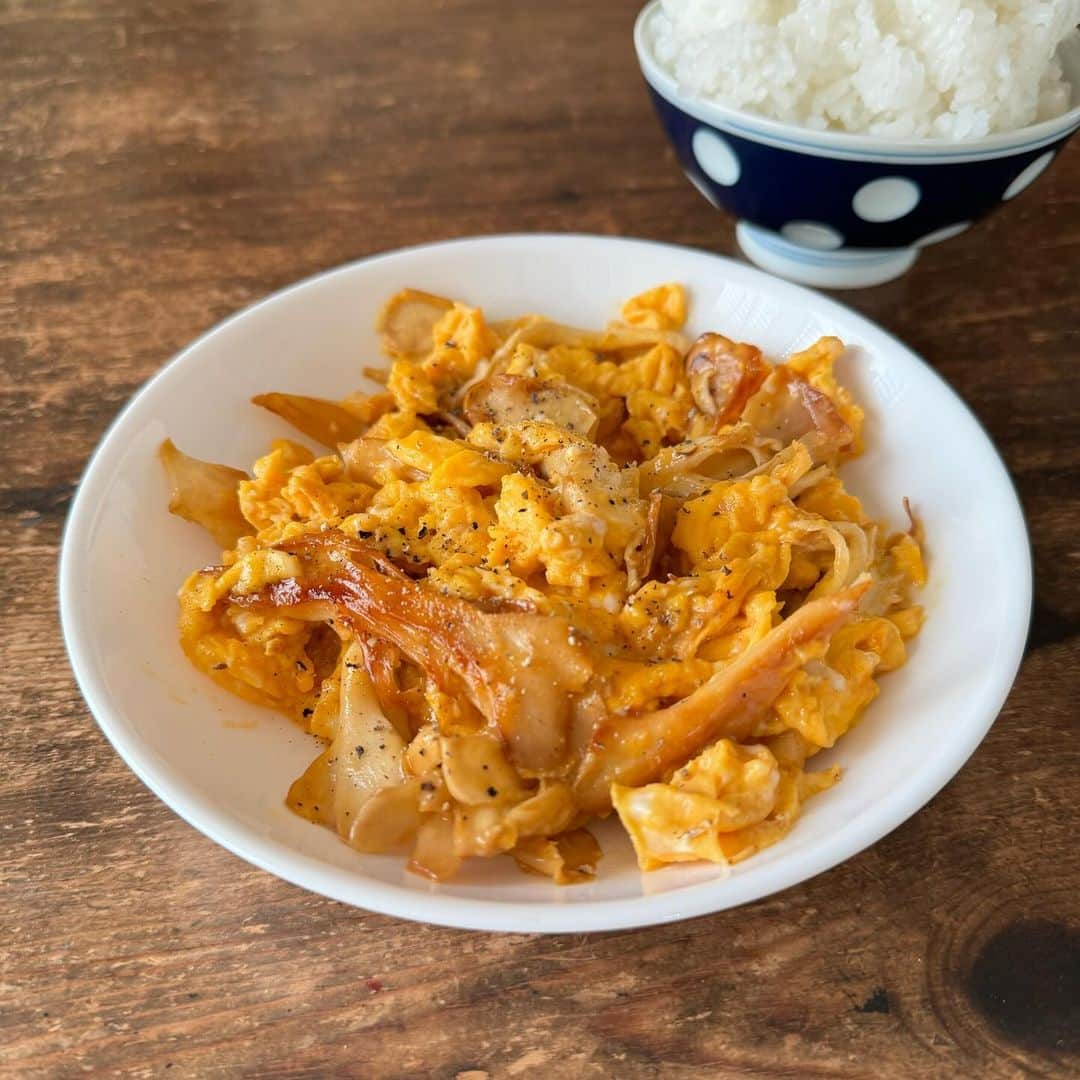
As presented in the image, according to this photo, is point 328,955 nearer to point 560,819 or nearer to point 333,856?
point 333,856

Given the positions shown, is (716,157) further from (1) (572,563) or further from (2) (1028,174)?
(1) (572,563)

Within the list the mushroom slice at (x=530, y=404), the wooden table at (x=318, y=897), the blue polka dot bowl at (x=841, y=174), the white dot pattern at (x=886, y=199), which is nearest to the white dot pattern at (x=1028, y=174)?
the blue polka dot bowl at (x=841, y=174)

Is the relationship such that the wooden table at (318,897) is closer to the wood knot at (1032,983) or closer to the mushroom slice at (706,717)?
the wood knot at (1032,983)

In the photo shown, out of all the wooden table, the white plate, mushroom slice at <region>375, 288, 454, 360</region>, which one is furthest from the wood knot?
mushroom slice at <region>375, 288, 454, 360</region>

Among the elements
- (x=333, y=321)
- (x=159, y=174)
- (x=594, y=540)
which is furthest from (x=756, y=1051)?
(x=159, y=174)

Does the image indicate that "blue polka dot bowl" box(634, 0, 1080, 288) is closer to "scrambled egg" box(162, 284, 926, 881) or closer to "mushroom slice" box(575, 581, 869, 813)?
"scrambled egg" box(162, 284, 926, 881)

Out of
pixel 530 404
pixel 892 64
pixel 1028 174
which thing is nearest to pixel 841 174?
pixel 892 64
